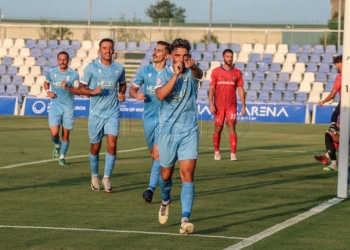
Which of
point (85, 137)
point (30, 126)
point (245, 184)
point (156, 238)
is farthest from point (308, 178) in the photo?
point (30, 126)

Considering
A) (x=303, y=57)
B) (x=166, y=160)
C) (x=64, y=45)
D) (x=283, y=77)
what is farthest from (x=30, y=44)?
(x=166, y=160)

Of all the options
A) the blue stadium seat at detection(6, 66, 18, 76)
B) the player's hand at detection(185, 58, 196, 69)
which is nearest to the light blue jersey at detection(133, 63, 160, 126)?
the player's hand at detection(185, 58, 196, 69)

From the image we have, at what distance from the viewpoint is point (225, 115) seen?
1841 cm

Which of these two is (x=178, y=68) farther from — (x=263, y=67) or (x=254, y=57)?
(x=254, y=57)

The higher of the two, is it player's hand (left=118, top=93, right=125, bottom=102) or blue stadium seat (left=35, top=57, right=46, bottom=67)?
blue stadium seat (left=35, top=57, right=46, bottom=67)

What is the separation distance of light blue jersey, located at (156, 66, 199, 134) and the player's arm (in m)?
0.08

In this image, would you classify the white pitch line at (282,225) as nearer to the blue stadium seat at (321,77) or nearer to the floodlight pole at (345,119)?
the floodlight pole at (345,119)

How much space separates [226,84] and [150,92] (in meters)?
6.27

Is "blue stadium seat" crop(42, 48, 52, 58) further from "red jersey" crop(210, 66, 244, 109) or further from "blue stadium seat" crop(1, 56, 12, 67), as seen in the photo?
"red jersey" crop(210, 66, 244, 109)

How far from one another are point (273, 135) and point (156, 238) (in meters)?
17.8

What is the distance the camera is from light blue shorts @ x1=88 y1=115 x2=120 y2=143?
41.1ft

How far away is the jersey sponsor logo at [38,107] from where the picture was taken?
1389 inches

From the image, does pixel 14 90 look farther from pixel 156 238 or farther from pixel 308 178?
pixel 156 238

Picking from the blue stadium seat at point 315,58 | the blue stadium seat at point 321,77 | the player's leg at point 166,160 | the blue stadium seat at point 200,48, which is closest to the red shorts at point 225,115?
the player's leg at point 166,160
